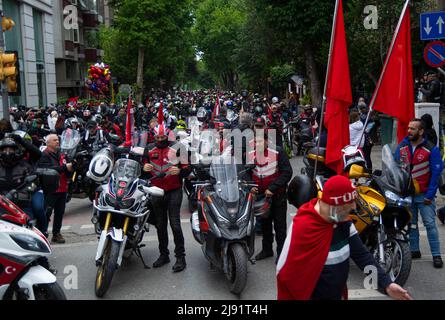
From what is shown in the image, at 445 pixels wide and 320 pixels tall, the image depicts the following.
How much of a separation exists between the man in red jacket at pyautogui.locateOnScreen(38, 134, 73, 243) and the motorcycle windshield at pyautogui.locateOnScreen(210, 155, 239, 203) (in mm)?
2548

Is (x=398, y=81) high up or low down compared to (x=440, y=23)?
down

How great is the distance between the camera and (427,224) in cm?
666

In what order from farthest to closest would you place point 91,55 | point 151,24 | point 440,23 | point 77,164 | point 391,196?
point 91,55 → point 151,24 → point 77,164 → point 440,23 → point 391,196

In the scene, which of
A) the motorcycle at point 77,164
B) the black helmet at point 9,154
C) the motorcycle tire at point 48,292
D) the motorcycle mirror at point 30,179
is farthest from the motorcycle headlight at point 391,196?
the motorcycle at point 77,164

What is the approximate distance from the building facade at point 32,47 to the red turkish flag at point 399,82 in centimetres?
2045

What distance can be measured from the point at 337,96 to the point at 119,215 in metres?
2.79

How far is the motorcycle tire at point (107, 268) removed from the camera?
570 centimetres

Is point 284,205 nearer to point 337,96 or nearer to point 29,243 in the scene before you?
point 337,96

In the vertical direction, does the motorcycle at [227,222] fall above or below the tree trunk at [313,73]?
below

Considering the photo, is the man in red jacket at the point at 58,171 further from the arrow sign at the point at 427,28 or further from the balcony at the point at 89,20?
the balcony at the point at 89,20

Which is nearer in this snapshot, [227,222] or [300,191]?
[300,191]

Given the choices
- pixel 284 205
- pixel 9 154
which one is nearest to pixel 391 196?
pixel 284 205
